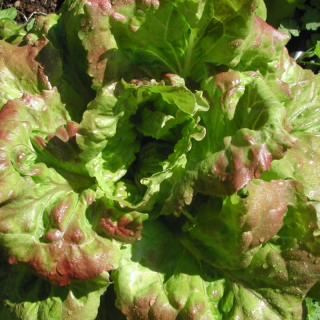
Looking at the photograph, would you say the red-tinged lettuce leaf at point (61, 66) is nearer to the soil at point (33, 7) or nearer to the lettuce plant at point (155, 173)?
the lettuce plant at point (155, 173)

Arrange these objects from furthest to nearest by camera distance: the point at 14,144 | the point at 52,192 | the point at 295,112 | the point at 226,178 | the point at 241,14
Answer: the point at 295,112, the point at 52,192, the point at 14,144, the point at 241,14, the point at 226,178

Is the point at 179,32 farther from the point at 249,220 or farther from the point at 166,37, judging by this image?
the point at 249,220

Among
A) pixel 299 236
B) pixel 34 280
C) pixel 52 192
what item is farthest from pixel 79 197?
pixel 299 236

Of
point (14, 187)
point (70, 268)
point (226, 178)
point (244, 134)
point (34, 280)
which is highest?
point (244, 134)

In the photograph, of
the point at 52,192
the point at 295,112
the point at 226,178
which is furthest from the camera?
the point at 295,112

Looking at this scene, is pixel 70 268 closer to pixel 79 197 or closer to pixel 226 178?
pixel 79 197

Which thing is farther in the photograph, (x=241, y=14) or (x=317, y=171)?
(x=317, y=171)
